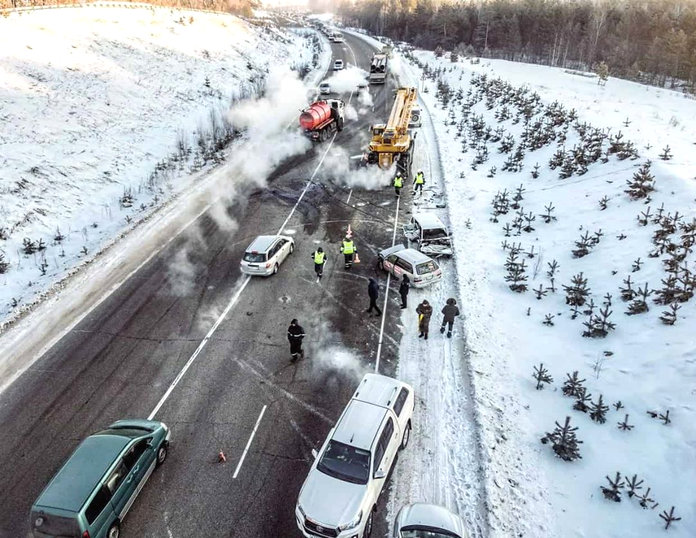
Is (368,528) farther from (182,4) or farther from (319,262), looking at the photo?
(182,4)

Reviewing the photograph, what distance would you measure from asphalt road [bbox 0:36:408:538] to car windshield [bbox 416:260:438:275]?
183cm

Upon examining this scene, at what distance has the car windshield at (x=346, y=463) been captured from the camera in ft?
33.6

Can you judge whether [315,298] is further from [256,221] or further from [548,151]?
[548,151]

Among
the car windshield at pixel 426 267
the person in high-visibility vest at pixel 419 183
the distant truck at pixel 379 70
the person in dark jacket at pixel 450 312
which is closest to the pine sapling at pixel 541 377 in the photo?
the person in dark jacket at pixel 450 312

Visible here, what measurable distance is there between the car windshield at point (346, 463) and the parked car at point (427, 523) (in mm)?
1096

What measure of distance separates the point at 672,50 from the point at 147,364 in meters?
78.1

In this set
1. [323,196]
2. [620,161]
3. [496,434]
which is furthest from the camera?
[323,196]

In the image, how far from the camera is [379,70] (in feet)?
193

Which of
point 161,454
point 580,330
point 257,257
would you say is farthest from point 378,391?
point 257,257

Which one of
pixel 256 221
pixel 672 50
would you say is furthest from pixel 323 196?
pixel 672 50

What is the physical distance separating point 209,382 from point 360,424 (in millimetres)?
5828

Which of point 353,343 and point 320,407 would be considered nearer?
point 320,407

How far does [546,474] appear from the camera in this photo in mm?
11672

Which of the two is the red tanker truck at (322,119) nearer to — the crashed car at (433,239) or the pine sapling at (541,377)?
the crashed car at (433,239)
